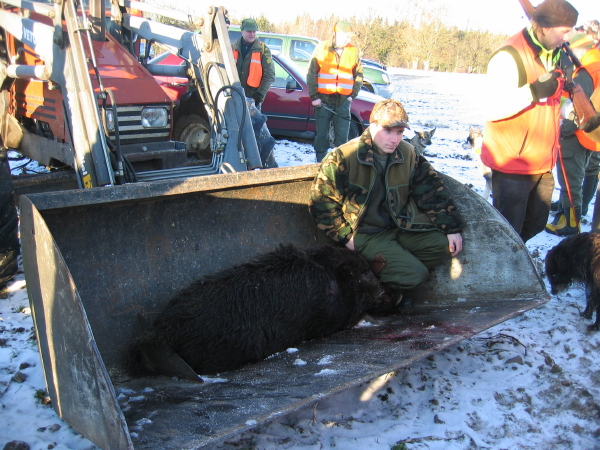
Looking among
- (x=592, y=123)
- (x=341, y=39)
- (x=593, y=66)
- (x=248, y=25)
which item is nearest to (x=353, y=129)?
(x=341, y=39)

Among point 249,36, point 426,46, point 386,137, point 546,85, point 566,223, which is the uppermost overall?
point 426,46

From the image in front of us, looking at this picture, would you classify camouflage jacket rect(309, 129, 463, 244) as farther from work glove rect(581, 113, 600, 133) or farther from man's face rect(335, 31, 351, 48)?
man's face rect(335, 31, 351, 48)

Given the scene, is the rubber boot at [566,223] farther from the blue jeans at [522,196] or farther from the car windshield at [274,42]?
the car windshield at [274,42]

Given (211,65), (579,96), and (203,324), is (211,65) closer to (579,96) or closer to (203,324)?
(203,324)

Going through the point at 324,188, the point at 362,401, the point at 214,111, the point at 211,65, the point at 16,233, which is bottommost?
the point at 362,401

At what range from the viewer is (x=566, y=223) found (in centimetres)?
559

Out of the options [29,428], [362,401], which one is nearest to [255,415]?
[362,401]

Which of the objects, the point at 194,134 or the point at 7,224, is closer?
the point at 7,224

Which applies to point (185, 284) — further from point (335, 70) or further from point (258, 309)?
point (335, 70)

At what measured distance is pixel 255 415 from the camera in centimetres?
196

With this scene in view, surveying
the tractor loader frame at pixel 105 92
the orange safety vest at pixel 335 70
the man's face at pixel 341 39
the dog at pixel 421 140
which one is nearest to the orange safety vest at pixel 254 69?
the orange safety vest at pixel 335 70

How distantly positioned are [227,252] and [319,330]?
0.83 metres

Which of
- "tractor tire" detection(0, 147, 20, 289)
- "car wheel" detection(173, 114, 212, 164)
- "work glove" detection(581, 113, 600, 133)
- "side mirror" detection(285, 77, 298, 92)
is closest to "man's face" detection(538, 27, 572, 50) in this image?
"work glove" detection(581, 113, 600, 133)

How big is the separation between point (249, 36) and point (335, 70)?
1372 millimetres
